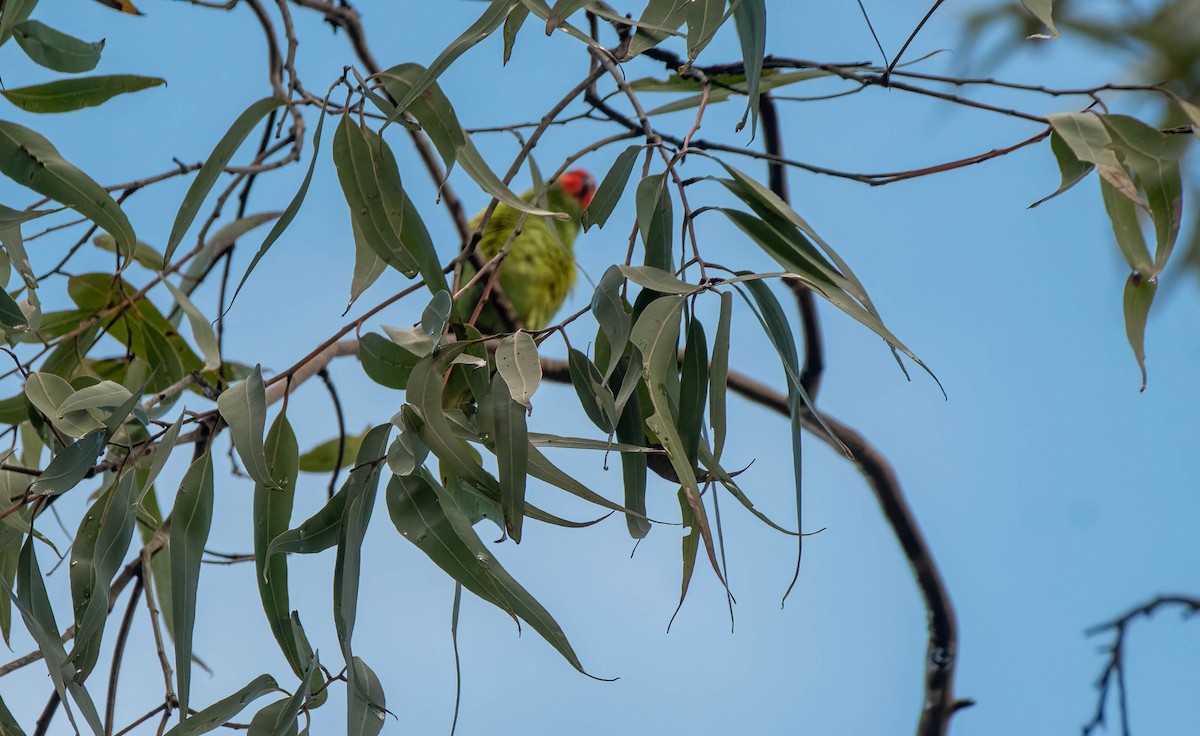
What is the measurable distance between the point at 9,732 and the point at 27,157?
524mm

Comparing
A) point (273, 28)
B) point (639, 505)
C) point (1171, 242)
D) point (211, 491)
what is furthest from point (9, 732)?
point (273, 28)

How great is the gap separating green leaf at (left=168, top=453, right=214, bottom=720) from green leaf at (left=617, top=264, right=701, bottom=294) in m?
0.40

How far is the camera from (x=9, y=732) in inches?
38.9

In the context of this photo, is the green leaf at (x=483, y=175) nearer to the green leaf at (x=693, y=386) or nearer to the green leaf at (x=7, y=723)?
the green leaf at (x=693, y=386)

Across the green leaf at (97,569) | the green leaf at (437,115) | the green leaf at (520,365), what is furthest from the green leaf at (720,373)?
the green leaf at (97,569)

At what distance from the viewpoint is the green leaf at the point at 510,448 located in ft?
2.42

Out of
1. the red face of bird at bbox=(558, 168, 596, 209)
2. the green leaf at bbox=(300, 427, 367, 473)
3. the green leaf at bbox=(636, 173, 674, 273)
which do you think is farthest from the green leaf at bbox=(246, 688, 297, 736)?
the red face of bird at bbox=(558, 168, 596, 209)

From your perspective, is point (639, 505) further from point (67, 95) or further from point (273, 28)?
point (273, 28)

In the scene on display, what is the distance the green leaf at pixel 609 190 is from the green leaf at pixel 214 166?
31cm

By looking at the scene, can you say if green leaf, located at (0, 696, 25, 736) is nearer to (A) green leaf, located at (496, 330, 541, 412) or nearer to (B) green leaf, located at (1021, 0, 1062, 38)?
(A) green leaf, located at (496, 330, 541, 412)

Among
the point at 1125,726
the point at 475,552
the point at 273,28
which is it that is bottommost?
the point at 475,552

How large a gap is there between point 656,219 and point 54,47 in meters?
0.57

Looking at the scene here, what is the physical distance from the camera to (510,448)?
2.44 ft

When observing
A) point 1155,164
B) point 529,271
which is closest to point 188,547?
point 1155,164
